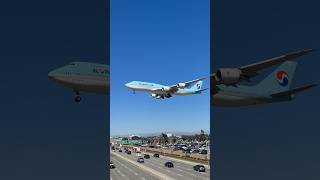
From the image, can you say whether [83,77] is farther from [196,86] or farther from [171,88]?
[196,86]

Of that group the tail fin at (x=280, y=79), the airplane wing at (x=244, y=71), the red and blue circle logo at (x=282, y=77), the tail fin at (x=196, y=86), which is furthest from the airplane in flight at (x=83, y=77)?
the red and blue circle logo at (x=282, y=77)

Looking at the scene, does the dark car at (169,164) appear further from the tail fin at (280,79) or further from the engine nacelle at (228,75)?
the tail fin at (280,79)

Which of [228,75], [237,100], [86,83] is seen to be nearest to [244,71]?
[228,75]

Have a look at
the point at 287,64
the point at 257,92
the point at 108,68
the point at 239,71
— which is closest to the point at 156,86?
the point at 108,68

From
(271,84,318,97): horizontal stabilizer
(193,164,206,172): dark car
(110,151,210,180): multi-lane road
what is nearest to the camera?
(110,151,210,180): multi-lane road

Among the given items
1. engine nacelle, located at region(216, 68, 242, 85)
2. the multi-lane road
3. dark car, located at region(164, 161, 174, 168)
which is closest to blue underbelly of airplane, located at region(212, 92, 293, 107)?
engine nacelle, located at region(216, 68, 242, 85)

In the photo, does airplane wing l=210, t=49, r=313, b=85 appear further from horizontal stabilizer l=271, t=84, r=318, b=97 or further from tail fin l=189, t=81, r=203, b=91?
horizontal stabilizer l=271, t=84, r=318, b=97

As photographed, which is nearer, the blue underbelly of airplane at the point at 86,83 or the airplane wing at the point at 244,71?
the blue underbelly of airplane at the point at 86,83
